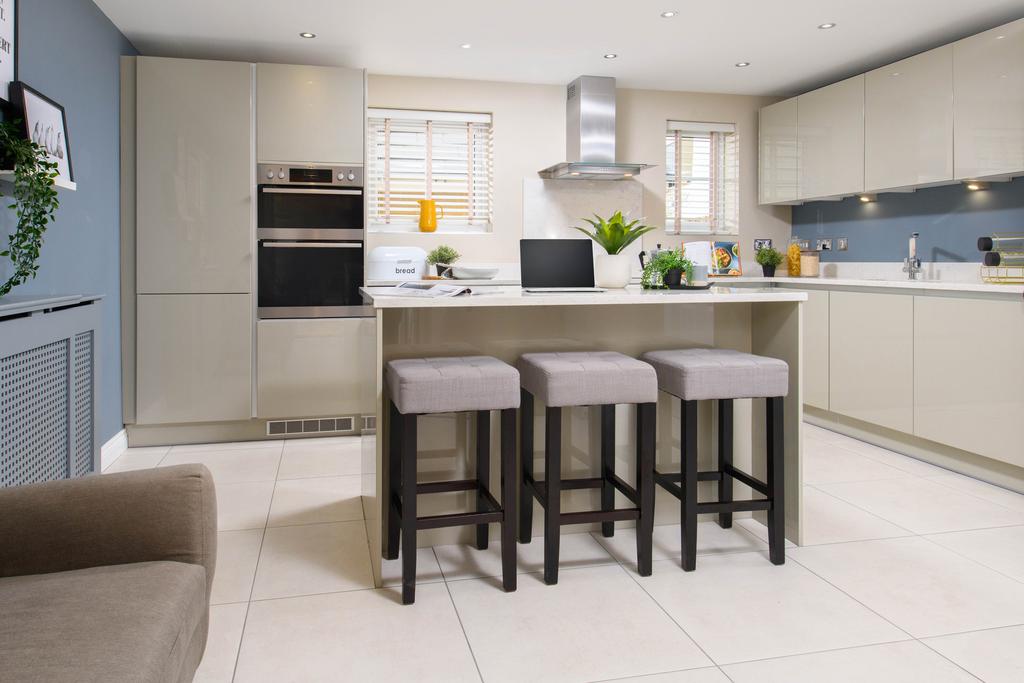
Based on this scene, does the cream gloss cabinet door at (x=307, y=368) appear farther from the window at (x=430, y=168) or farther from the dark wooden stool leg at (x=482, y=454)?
the dark wooden stool leg at (x=482, y=454)

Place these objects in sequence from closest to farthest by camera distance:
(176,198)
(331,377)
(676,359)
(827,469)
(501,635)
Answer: (501,635) < (676,359) < (827,469) < (176,198) < (331,377)

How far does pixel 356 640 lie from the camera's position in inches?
79.0

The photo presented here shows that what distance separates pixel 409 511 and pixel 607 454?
81 cm

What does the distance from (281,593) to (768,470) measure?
1.65 metres

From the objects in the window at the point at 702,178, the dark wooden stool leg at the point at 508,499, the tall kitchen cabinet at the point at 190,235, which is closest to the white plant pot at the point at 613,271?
the dark wooden stool leg at the point at 508,499

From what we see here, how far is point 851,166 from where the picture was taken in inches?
184

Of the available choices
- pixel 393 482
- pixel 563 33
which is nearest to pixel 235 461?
pixel 393 482

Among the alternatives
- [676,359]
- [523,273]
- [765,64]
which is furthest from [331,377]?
[765,64]

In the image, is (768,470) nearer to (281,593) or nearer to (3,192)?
(281,593)

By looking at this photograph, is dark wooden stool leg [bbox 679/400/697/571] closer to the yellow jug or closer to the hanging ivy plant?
the hanging ivy plant

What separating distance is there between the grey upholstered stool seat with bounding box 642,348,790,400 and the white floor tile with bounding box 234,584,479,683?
3.32 ft

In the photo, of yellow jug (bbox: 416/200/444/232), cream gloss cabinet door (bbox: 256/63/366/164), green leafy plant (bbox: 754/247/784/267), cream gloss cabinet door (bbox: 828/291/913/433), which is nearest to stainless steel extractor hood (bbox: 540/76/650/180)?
yellow jug (bbox: 416/200/444/232)

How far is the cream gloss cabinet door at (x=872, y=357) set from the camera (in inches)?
154

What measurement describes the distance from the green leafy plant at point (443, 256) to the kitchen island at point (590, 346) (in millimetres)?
2219
